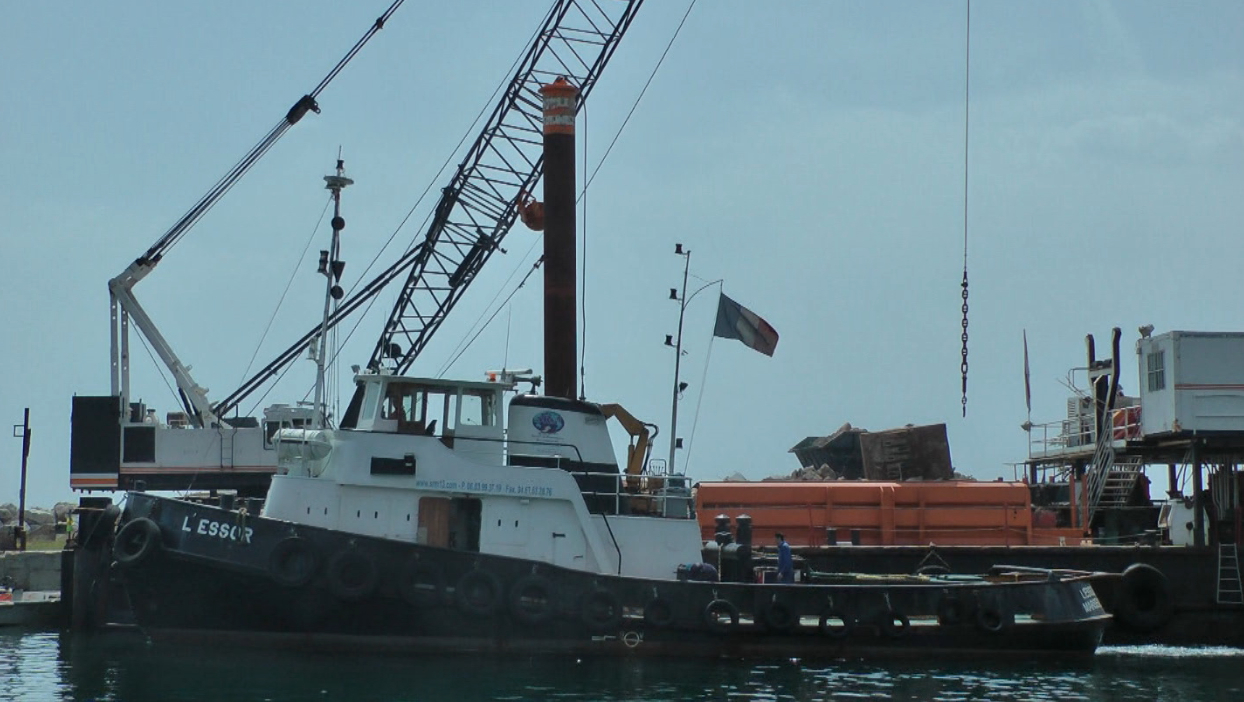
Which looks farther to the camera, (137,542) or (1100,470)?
(1100,470)

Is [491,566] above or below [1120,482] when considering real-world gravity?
below

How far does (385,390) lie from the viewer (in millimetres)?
19094

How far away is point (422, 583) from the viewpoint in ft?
61.1

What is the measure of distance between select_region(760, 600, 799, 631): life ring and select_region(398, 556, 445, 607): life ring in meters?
4.32

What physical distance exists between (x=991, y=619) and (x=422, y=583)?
7681mm

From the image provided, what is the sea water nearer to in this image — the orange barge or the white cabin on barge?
the white cabin on barge

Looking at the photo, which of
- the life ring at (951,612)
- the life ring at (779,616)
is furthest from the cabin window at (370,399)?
the life ring at (951,612)

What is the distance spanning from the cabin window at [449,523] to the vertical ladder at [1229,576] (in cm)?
1217

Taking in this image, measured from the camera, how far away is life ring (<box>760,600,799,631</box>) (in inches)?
765

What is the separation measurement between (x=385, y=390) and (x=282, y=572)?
2.65m

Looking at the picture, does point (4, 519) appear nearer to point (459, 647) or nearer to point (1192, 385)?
point (459, 647)

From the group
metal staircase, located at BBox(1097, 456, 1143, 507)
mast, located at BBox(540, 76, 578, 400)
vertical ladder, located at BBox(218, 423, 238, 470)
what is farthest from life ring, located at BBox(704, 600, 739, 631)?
vertical ladder, located at BBox(218, 423, 238, 470)

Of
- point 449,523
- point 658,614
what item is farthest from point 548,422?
point 658,614

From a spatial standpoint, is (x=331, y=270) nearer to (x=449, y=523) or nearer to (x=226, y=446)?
(x=449, y=523)
